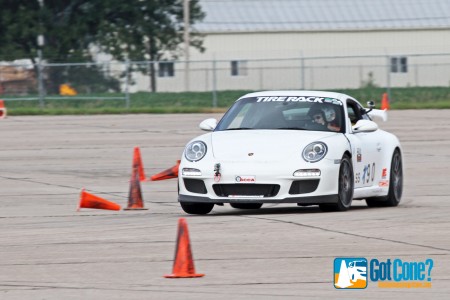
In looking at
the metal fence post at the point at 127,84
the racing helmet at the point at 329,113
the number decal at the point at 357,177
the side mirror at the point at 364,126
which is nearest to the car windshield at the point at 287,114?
the racing helmet at the point at 329,113

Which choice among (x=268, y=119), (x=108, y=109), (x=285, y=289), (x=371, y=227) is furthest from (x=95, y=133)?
(x=285, y=289)

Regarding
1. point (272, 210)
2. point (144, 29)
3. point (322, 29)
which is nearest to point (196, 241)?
point (272, 210)

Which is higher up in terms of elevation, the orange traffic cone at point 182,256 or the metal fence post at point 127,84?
the orange traffic cone at point 182,256

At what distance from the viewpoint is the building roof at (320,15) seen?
235ft

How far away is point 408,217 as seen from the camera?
535 inches

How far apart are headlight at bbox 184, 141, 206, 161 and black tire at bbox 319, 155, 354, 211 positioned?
140cm

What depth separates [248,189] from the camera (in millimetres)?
13516

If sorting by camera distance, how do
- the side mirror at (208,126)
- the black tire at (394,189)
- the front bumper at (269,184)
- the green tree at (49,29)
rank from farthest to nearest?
the green tree at (49,29)
the black tire at (394,189)
the side mirror at (208,126)
the front bumper at (269,184)

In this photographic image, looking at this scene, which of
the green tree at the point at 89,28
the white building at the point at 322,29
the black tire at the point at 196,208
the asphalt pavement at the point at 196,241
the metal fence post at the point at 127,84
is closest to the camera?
the asphalt pavement at the point at 196,241

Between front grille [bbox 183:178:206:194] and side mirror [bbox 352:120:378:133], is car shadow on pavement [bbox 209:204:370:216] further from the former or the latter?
side mirror [bbox 352:120:378:133]

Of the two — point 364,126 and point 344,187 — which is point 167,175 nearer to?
point 364,126

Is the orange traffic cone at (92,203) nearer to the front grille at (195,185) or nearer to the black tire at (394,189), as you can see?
the front grille at (195,185)

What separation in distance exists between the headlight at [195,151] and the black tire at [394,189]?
2.46 meters

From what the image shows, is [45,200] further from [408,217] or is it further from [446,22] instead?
[446,22]
